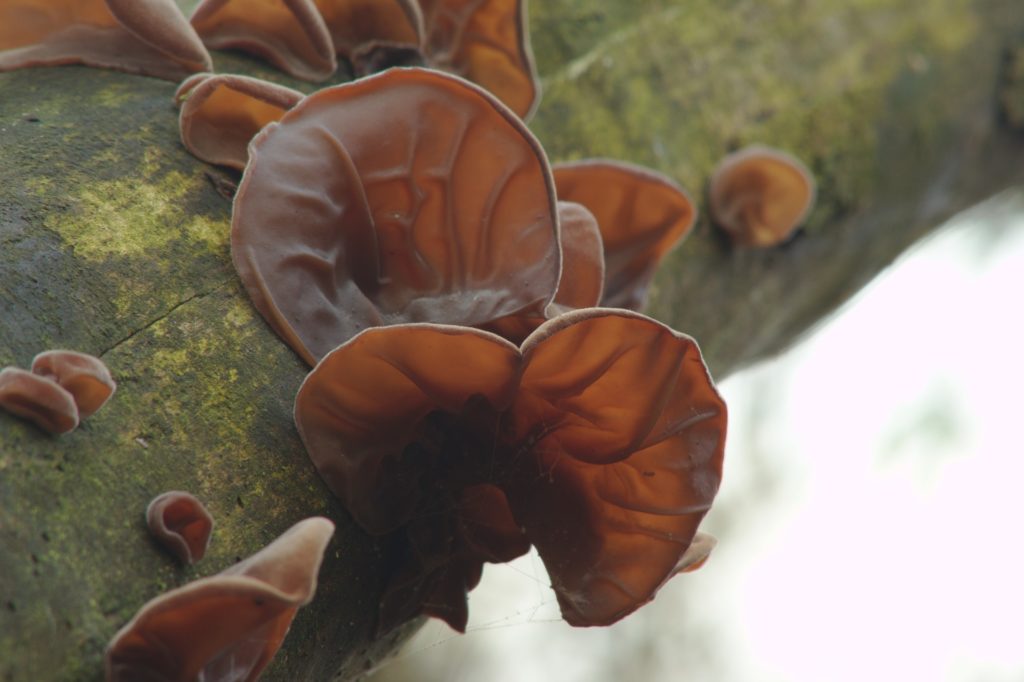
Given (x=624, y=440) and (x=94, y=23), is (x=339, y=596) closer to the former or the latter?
(x=624, y=440)

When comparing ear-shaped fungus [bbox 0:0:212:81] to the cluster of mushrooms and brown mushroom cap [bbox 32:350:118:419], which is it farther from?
brown mushroom cap [bbox 32:350:118:419]

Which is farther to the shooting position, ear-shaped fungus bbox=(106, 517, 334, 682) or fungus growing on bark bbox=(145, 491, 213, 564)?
fungus growing on bark bbox=(145, 491, 213, 564)

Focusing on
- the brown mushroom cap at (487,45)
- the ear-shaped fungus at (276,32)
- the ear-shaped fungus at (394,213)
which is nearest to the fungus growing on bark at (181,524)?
the ear-shaped fungus at (394,213)

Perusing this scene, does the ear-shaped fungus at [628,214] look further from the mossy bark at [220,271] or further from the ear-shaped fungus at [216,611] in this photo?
the ear-shaped fungus at [216,611]

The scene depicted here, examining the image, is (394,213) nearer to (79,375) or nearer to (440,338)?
(440,338)

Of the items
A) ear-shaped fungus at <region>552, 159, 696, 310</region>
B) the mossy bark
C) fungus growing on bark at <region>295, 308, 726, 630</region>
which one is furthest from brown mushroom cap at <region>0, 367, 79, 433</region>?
ear-shaped fungus at <region>552, 159, 696, 310</region>

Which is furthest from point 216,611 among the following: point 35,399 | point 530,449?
point 530,449
